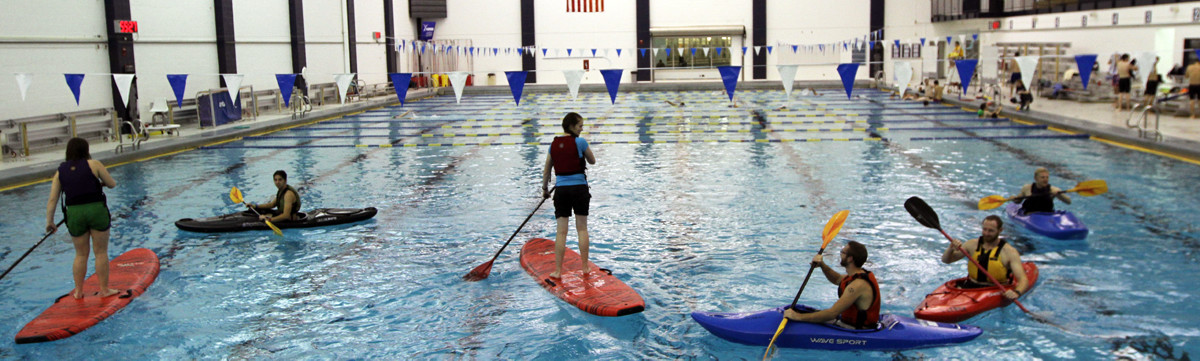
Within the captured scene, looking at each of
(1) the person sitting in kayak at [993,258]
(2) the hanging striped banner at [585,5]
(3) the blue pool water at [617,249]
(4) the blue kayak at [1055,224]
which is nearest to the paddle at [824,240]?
(3) the blue pool water at [617,249]

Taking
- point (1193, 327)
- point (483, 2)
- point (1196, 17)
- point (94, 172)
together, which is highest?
point (483, 2)

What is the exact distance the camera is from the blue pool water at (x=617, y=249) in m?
6.14

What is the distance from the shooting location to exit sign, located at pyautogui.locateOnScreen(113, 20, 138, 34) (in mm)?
19047

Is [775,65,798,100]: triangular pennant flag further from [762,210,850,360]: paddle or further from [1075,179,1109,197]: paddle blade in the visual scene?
[762,210,850,360]: paddle

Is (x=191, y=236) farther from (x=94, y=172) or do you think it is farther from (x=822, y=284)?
(x=822, y=284)

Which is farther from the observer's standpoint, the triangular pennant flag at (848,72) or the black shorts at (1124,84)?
the black shorts at (1124,84)

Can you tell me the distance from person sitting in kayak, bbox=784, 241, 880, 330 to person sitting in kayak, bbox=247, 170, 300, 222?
20.6ft

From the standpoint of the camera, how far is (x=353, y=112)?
2836 cm

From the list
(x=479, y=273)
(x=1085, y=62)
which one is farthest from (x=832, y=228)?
(x=1085, y=62)

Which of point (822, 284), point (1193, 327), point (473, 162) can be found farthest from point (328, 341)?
point (473, 162)

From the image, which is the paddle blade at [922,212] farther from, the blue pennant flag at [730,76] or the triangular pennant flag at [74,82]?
the triangular pennant flag at [74,82]

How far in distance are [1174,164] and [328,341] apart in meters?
12.9

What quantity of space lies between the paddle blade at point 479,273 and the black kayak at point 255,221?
303 cm

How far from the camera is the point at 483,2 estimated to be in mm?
41438
